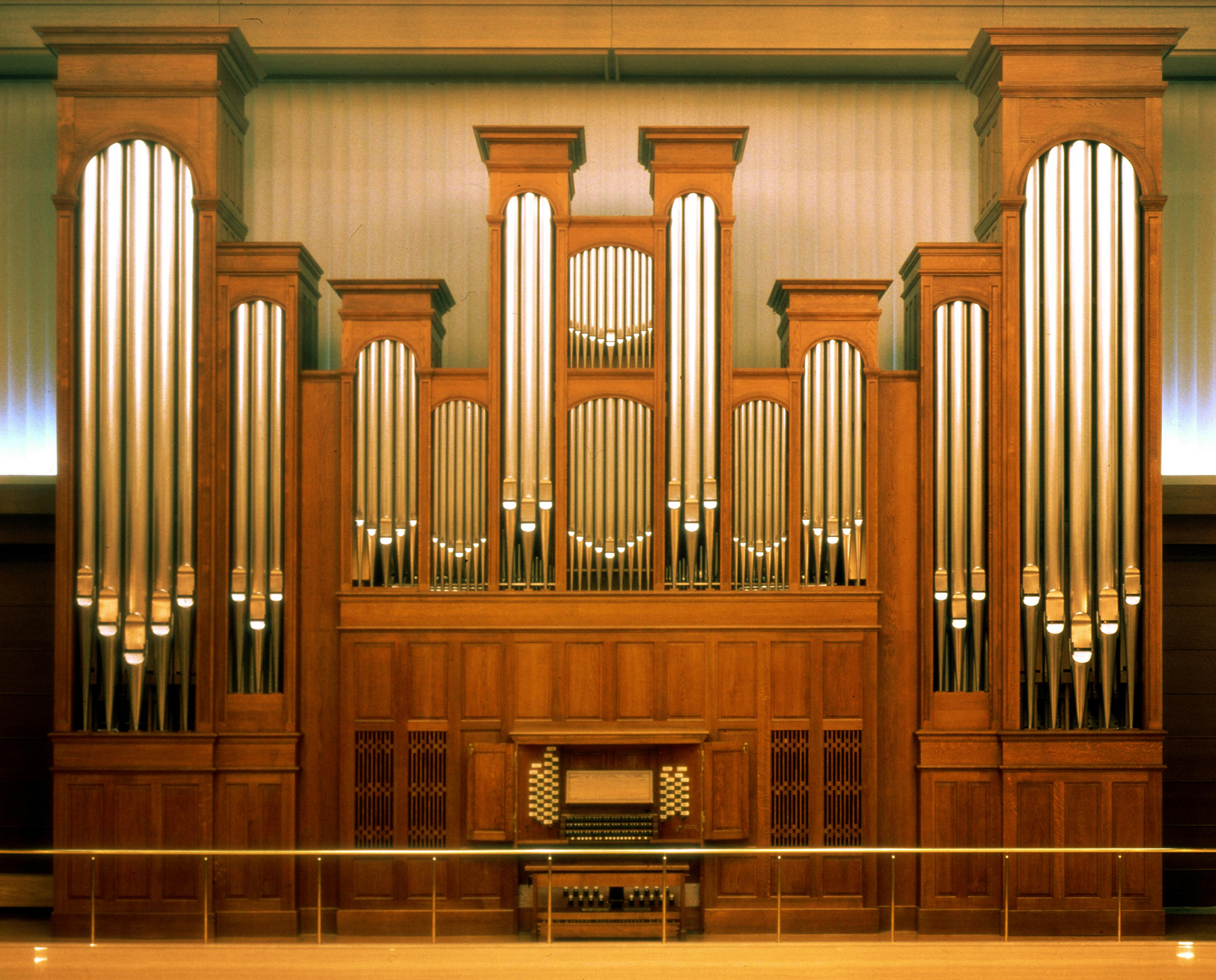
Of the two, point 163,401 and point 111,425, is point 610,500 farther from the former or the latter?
point 111,425

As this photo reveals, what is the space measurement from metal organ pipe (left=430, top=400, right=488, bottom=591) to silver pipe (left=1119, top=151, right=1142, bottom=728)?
4.18 meters

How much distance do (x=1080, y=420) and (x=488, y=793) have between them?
455cm

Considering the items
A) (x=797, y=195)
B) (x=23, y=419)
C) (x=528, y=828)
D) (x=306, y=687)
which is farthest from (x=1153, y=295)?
(x=23, y=419)

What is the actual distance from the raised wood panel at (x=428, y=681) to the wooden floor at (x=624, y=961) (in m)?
1.61

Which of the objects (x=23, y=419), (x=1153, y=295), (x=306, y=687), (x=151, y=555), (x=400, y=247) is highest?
(x=400, y=247)

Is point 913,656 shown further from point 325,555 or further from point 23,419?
point 23,419

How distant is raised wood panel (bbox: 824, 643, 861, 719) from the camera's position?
28.0ft

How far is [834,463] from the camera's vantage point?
8578 millimetres

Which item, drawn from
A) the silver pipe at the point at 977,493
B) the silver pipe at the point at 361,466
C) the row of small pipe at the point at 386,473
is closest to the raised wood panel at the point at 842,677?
the silver pipe at the point at 977,493

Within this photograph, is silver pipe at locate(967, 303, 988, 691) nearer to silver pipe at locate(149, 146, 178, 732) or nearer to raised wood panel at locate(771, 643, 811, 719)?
raised wood panel at locate(771, 643, 811, 719)

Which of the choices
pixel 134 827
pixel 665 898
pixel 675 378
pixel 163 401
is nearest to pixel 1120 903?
pixel 665 898

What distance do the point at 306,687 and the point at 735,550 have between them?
118 inches

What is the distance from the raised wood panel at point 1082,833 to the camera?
8.40 meters

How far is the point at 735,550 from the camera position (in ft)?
28.2
